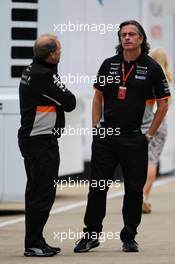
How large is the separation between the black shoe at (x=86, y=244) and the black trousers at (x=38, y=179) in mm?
374

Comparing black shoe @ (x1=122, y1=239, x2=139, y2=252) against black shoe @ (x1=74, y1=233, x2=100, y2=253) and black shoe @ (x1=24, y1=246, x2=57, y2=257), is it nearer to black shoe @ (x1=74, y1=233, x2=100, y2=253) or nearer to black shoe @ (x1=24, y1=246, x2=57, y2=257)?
black shoe @ (x1=74, y1=233, x2=100, y2=253)

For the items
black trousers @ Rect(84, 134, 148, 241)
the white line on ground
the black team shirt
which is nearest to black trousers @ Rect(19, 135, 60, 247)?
black trousers @ Rect(84, 134, 148, 241)

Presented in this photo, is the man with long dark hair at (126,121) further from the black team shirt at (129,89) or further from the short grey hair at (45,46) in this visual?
the short grey hair at (45,46)

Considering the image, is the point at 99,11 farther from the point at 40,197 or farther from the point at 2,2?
the point at 40,197

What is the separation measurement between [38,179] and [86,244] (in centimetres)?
69

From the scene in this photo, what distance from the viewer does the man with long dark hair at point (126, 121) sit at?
9.07 metres

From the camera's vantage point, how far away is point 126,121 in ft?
29.8

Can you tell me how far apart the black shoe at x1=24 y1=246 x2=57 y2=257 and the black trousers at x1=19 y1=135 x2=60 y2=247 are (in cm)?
4

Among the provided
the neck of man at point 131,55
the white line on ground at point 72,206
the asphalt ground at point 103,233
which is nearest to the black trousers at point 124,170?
the asphalt ground at point 103,233

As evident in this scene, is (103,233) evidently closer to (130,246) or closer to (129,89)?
(130,246)

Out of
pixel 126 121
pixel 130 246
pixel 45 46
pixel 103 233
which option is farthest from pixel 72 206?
pixel 45 46

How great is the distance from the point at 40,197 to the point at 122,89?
105 cm

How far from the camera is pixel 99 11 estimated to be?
578 inches

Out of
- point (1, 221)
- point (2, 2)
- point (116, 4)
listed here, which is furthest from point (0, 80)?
point (116, 4)
